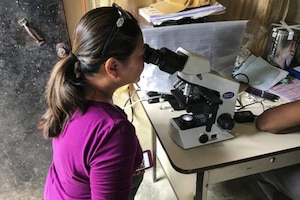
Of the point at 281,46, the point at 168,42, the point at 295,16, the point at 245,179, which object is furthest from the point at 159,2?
the point at 245,179

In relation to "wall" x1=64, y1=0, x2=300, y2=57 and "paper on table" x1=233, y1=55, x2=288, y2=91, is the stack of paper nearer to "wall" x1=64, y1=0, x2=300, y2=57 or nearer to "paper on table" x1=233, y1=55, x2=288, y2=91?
"wall" x1=64, y1=0, x2=300, y2=57

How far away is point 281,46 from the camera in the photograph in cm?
165

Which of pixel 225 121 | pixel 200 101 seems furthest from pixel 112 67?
pixel 225 121

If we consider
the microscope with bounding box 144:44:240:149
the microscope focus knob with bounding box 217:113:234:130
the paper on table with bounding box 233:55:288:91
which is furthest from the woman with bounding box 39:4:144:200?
the paper on table with bounding box 233:55:288:91

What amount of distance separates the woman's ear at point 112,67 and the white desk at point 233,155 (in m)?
0.37

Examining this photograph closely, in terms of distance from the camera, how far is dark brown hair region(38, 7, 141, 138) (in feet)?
2.85

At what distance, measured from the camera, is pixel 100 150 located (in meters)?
0.86

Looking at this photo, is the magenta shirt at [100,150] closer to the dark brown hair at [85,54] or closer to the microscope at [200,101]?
the dark brown hair at [85,54]

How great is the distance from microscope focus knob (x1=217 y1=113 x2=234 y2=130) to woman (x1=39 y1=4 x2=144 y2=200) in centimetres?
38

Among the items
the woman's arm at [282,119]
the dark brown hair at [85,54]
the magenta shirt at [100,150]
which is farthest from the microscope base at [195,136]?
Answer: the dark brown hair at [85,54]

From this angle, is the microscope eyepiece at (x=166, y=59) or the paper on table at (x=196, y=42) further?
the paper on table at (x=196, y=42)

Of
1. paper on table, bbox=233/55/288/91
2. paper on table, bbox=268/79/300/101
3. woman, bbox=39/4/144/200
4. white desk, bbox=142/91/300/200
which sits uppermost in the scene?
woman, bbox=39/4/144/200

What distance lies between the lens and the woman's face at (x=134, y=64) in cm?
94

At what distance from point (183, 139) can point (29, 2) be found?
2.79 ft
